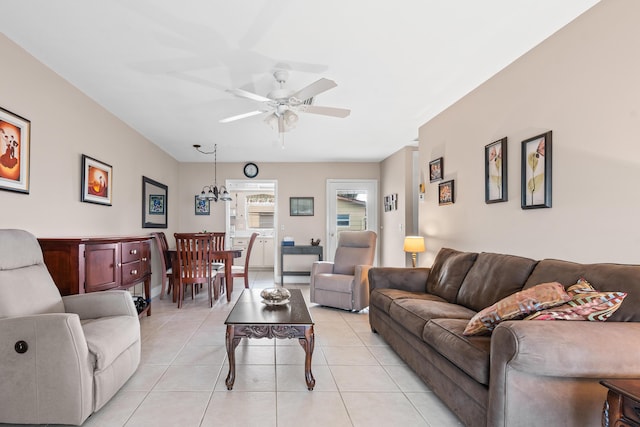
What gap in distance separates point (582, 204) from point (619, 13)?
1095mm

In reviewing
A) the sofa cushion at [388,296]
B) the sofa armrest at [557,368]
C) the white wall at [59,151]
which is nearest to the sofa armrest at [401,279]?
the sofa cushion at [388,296]

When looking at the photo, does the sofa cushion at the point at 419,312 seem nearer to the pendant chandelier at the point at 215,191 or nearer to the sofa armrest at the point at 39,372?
the sofa armrest at the point at 39,372

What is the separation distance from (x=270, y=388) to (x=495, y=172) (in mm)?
2519

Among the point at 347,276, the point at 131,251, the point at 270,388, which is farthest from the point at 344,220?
the point at 270,388

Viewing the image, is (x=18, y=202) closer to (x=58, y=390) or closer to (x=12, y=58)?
(x=12, y=58)

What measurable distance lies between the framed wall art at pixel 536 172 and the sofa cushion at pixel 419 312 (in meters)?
0.95

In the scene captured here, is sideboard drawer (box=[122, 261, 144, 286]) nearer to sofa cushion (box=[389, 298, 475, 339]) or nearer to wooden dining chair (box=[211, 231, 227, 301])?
wooden dining chair (box=[211, 231, 227, 301])

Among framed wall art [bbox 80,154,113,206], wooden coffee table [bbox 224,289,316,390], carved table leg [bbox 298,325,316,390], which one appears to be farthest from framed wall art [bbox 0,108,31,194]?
carved table leg [bbox 298,325,316,390]

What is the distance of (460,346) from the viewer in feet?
6.03

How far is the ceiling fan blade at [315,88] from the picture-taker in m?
2.45

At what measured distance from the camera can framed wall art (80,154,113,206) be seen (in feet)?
11.3

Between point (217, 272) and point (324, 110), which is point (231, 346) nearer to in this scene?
point (324, 110)

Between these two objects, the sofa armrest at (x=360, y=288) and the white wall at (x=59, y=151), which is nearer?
the white wall at (x=59, y=151)

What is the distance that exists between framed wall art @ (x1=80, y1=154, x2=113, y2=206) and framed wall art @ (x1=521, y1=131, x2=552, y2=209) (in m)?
3.99
